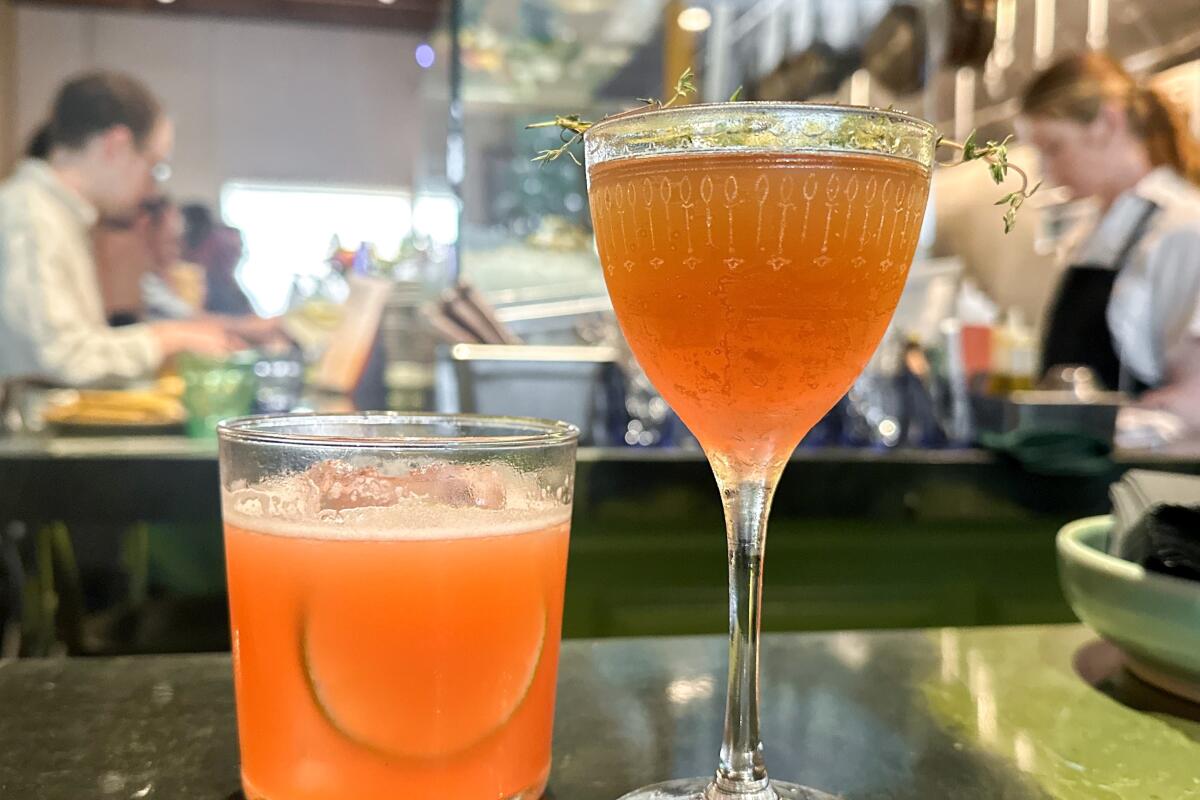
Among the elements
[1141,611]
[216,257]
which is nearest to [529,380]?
[1141,611]

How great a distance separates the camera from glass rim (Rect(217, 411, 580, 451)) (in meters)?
0.45

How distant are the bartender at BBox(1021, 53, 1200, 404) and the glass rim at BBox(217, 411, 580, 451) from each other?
8.48 ft

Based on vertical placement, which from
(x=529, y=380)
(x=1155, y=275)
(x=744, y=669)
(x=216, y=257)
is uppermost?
(x=216, y=257)

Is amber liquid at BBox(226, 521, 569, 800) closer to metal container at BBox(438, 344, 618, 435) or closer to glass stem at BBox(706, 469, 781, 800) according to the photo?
glass stem at BBox(706, 469, 781, 800)

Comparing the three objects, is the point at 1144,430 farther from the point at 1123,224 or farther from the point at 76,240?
the point at 76,240

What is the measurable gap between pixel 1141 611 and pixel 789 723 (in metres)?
0.24

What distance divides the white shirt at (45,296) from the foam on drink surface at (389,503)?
8.51 ft

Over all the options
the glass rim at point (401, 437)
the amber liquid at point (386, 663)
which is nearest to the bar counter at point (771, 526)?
the glass rim at point (401, 437)

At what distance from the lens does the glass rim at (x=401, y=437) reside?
1.47 ft

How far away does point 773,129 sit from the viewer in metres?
0.45

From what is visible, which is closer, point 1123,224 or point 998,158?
point 998,158

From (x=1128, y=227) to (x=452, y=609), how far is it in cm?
301

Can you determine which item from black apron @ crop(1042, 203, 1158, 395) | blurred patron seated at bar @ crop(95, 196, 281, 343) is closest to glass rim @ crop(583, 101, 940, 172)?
black apron @ crop(1042, 203, 1158, 395)

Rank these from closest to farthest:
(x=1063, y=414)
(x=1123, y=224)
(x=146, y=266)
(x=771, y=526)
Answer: (x=771, y=526), (x=1063, y=414), (x=1123, y=224), (x=146, y=266)
